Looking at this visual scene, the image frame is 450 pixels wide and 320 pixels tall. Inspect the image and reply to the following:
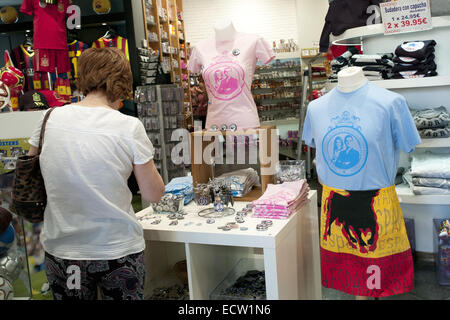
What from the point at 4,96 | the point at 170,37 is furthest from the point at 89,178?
the point at 170,37

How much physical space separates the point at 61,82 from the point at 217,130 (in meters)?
3.06

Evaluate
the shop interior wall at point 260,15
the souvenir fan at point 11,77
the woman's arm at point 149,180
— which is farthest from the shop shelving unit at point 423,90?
the shop interior wall at point 260,15

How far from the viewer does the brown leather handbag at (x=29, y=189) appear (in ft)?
5.29

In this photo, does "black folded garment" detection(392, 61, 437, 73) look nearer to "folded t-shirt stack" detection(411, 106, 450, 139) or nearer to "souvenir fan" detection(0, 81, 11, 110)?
"folded t-shirt stack" detection(411, 106, 450, 139)

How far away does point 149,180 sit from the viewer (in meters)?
1.64

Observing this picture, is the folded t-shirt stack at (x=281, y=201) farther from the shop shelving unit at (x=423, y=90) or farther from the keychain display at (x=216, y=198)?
the shop shelving unit at (x=423, y=90)

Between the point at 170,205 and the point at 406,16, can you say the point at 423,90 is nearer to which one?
the point at 406,16

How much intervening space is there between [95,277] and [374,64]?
7.44 feet

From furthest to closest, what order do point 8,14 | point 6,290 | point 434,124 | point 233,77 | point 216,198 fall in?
point 8,14 < point 434,124 < point 233,77 < point 216,198 < point 6,290

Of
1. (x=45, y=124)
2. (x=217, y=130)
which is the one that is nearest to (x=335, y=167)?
(x=217, y=130)

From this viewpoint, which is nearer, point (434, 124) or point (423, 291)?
point (434, 124)

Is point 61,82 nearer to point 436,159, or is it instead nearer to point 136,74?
point 136,74

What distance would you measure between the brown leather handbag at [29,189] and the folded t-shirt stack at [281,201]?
0.99 metres

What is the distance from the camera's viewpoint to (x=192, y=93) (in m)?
8.42
